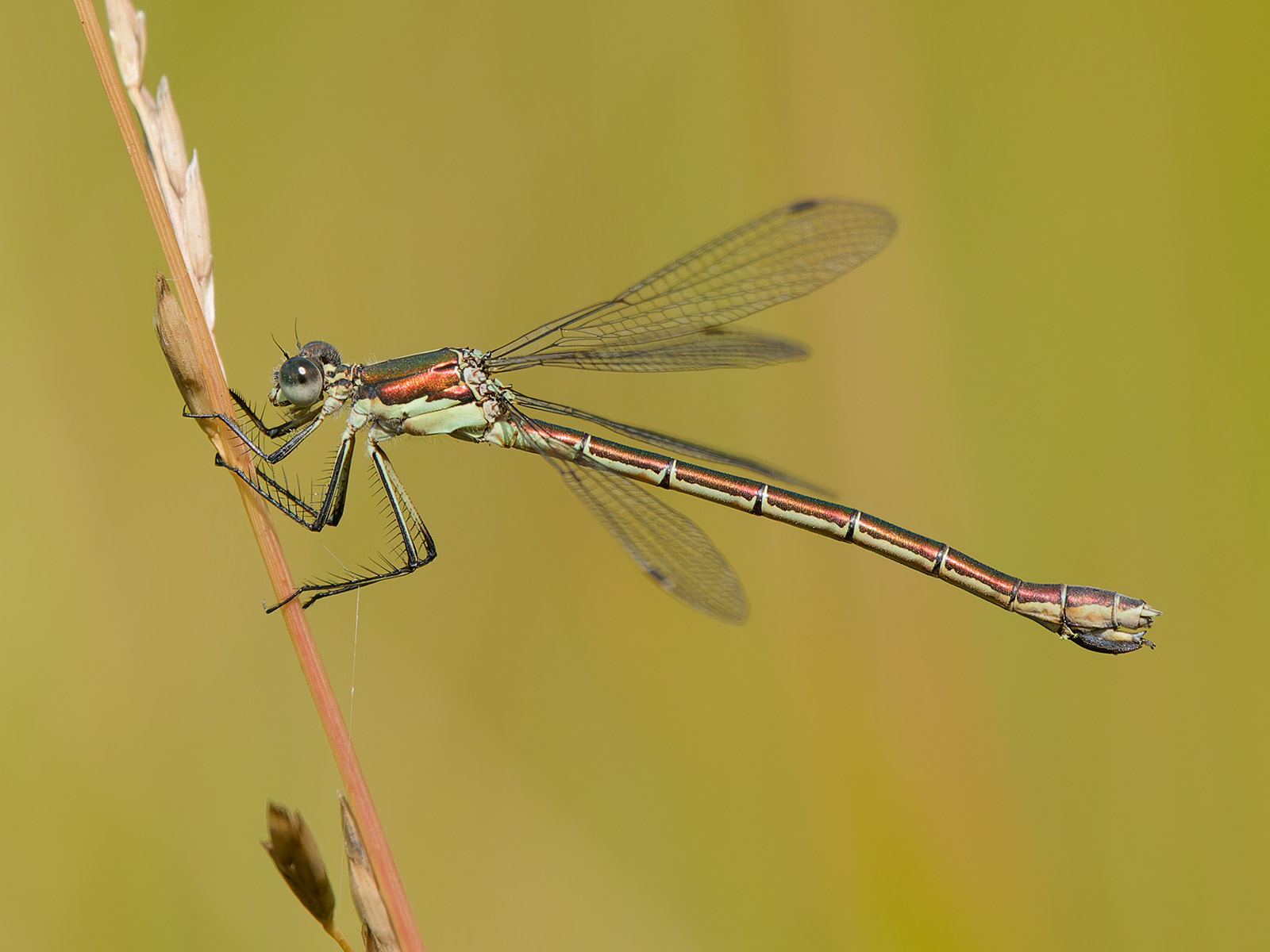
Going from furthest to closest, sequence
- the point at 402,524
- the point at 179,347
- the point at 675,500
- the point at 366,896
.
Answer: the point at 675,500, the point at 402,524, the point at 179,347, the point at 366,896

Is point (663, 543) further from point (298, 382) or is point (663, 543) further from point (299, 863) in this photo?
point (299, 863)

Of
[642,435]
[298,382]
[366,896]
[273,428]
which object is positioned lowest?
[366,896]

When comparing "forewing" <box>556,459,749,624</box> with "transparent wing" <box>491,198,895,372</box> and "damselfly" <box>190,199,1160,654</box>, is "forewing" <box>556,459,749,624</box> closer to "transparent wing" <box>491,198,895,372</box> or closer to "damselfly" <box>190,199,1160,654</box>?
"damselfly" <box>190,199,1160,654</box>

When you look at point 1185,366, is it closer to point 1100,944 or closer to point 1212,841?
point 1212,841

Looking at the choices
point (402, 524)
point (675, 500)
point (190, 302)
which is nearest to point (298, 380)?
point (402, 524)

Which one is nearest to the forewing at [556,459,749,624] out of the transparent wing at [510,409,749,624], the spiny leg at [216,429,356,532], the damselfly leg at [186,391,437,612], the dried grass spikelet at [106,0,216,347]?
the transparent wing at [510,409,749,624]

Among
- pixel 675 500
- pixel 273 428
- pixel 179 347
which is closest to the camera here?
pixel 179 347

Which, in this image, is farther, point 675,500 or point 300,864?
point 675,500

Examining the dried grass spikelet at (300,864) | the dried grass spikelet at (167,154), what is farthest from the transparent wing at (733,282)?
the dried grass spikelet at (300,864)

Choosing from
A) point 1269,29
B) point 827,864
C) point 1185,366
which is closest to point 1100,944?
point 827,864
